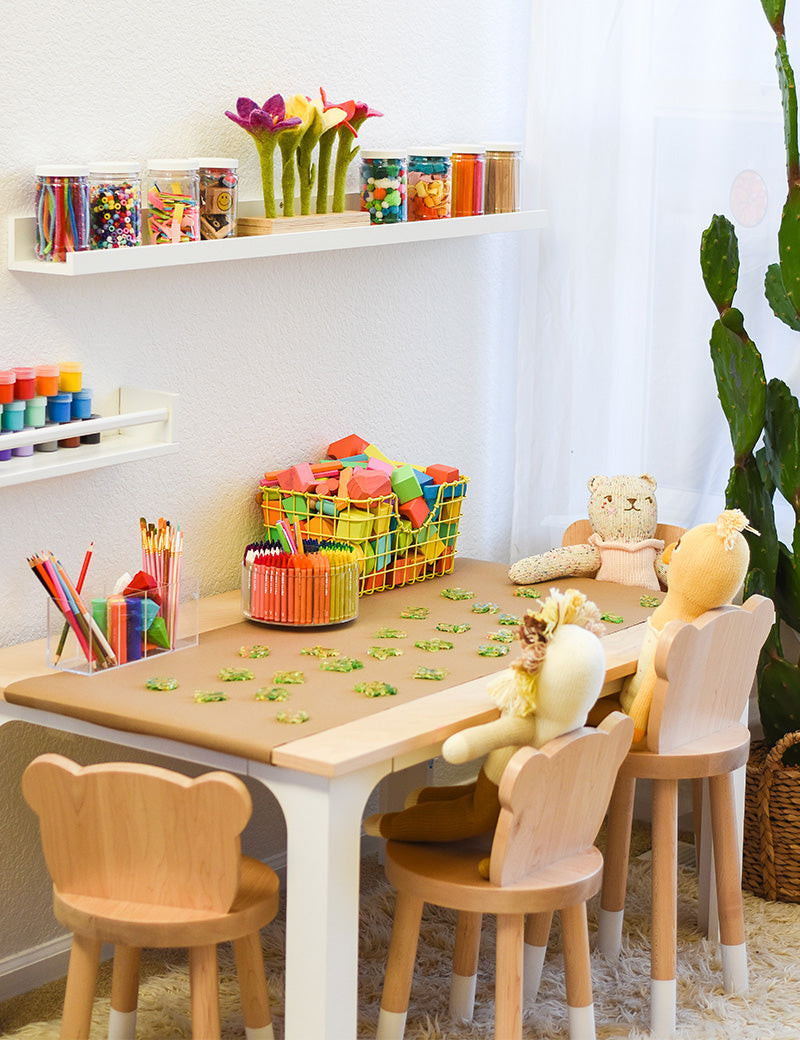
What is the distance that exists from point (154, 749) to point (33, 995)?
2.19 ft

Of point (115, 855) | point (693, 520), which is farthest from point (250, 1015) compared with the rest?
point (693, 520)

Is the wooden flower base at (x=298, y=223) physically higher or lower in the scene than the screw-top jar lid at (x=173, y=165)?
lower

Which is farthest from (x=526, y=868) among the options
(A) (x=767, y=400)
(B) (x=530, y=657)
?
(A) (x=767, y=400)

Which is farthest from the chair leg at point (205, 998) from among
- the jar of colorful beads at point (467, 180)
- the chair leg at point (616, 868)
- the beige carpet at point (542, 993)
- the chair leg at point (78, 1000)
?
the jar of colorful beads at point (467, 180)

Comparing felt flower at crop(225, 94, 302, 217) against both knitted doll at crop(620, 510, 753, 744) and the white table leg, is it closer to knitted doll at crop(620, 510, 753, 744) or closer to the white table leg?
knitted doll at crop(620, 510, 753, 744)

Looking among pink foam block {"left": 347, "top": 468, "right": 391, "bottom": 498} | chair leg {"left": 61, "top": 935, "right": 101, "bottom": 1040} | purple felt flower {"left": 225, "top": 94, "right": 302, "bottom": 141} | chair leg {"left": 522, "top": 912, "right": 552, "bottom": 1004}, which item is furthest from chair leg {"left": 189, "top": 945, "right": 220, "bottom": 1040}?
purple felt flower {"left": 225, "top": 94, "right": 302, "bottom": 141}

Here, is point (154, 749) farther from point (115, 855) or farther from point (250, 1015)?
point (250, 1015)

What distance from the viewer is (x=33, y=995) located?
2.24 m

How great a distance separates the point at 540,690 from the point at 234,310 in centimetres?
92

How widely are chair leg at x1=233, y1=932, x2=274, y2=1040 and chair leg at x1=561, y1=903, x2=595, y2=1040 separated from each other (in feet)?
1.29

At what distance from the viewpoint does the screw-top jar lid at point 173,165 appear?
2.07m

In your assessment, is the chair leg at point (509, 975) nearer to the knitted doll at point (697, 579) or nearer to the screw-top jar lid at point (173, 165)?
the knitted doll at point (697, 579)

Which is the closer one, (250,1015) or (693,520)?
(250,1015)

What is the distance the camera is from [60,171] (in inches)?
77.0
